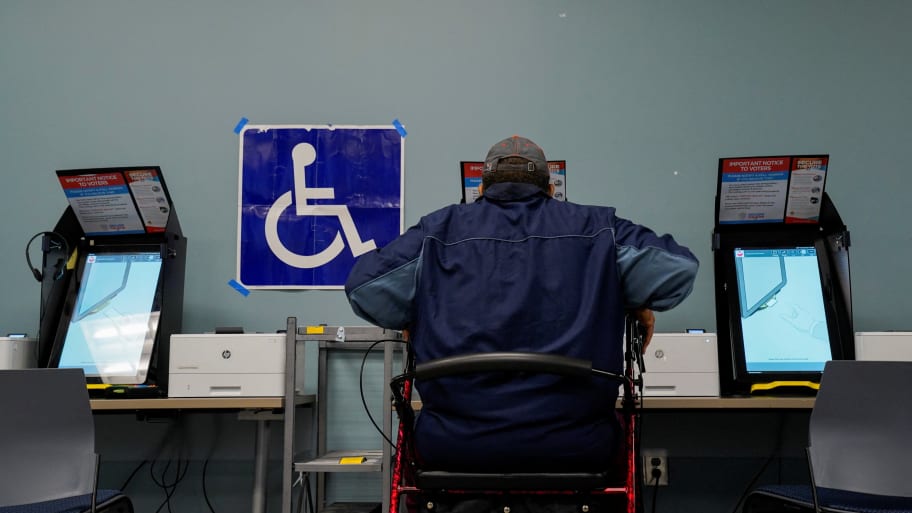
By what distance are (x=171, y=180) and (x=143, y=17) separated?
73cm

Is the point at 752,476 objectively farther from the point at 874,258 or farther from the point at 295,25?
the point at 295,25

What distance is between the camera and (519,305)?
4.97 feet

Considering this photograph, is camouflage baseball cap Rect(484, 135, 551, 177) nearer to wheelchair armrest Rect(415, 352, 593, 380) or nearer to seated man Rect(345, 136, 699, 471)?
seated man Rect(345, 136, 699, 471)

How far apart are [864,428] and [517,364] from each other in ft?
3.22

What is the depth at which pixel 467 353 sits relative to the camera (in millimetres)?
1514

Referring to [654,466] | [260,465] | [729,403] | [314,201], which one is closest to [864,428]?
[729,403]

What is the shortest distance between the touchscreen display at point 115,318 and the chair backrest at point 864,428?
86.4 inches

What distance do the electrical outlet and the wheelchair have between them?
1294 millimetres

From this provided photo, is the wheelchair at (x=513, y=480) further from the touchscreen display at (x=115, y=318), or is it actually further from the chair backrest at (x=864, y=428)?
the touchscreen display at (x=115, y=318)

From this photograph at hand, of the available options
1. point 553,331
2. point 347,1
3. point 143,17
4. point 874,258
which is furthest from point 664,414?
point 143,17

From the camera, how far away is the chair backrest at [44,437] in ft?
6.03

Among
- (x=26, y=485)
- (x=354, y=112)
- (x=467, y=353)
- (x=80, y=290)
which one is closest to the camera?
(x=467, y=353)

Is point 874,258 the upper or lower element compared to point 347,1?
lower

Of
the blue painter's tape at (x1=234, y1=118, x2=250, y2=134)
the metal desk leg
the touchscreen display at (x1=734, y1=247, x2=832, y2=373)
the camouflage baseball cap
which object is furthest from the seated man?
the blue painter's tape at (x1=234, y1=118, x2=250, y2=134)
